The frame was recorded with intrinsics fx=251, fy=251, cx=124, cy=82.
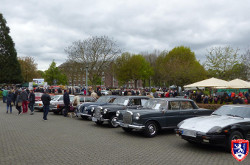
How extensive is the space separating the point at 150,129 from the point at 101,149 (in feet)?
9.38

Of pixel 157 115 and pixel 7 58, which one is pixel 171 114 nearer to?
pixel 157 115

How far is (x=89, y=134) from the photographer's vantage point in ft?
34.3

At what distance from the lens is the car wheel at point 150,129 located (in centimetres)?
987

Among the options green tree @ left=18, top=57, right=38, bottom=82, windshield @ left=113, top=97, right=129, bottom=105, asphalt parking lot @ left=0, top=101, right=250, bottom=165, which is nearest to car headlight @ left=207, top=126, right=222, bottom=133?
asphalt parking lot @ left=0, top=101, right=250, bottom=165

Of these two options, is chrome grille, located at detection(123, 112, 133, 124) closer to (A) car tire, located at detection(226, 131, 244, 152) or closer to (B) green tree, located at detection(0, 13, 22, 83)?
(A) car tire, located at detection(226, 131, 244, 152)

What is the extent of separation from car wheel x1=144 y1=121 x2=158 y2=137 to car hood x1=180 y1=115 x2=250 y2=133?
1910 millimetres

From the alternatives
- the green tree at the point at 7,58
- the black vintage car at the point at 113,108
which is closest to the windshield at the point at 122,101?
the black vintage car at the point at 113,108

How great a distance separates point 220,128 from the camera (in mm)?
7363

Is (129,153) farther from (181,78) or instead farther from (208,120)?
(181,78)

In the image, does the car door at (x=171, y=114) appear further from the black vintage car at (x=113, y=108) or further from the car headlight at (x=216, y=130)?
the car headlight at (x=216, y=130)

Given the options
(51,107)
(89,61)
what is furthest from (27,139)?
(89,61)

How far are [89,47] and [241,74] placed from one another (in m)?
24.0

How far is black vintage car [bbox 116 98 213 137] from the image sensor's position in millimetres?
9820

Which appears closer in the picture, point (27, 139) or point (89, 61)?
point (27, 139)
